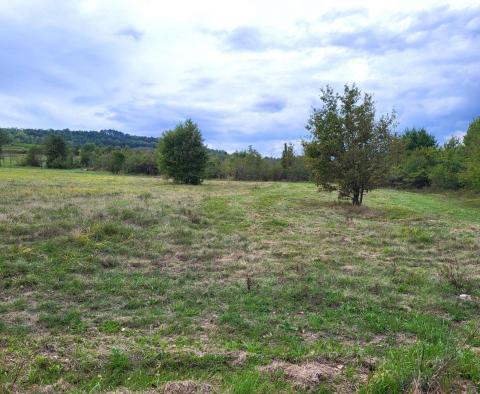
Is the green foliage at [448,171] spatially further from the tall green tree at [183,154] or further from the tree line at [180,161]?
the tall green tree at [183,154]

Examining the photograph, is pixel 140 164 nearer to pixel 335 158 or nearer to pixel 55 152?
pixel 55 152

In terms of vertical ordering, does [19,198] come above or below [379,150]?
below

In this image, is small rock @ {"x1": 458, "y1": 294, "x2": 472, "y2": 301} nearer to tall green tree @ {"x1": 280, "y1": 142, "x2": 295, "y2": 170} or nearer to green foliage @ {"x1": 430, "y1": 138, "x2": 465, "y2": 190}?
green foliage @ {"x1": 430, "y1": 138, "x2": 465, "y2": 190}

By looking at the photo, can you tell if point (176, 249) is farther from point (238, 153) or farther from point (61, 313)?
point (238, 153)

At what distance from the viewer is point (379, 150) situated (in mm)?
27281

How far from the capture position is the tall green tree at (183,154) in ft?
191

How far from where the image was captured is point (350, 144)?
27.7 m

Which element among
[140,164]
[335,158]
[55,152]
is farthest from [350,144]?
[55,152]

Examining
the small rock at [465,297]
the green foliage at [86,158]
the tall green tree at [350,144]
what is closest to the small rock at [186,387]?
the small rock at [465,297]

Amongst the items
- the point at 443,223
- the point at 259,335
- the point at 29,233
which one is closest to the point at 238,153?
the point at 443,223

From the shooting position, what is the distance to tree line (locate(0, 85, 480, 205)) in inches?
1075

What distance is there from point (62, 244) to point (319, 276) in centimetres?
753

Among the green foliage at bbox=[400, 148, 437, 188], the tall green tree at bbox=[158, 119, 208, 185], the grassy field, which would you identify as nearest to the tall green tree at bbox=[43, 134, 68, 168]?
the tall green tree at bbox=[158, 119, 208, 185]

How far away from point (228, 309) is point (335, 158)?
71.9 feet
